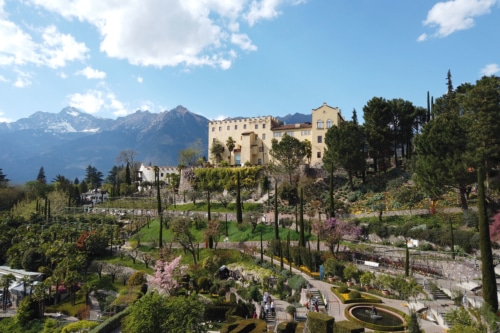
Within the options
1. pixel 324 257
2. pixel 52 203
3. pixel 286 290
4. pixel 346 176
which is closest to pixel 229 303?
pixel 286 290

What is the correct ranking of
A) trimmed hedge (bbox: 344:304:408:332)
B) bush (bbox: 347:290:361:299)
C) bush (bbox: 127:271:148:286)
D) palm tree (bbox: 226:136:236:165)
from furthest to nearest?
palm tree (bbox: 226:136:236:165) → bush (bbox: 127:271:148:286) → bush (bbox: 347:290:361:299) → trimmed hedge (bbox: 344:304:408:332)

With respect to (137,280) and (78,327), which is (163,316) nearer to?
(78,327)

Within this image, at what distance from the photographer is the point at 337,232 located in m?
35.8

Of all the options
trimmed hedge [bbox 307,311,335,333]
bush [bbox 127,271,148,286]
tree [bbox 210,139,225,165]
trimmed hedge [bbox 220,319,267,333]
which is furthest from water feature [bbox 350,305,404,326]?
tree [bbox 210,139,225,165]

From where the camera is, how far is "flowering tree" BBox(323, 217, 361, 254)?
3553 centimetres

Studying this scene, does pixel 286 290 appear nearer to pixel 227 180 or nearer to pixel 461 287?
pixel 461 287

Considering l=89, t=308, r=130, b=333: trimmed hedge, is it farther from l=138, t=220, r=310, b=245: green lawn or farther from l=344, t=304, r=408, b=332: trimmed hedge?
l=138, t=220, r=310, b=245: green lawn

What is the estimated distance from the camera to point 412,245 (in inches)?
1366

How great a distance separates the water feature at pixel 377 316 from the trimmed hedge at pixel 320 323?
→ 4.62 m

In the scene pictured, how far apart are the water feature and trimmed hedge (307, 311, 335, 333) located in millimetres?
4617

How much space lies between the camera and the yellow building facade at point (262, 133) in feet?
218

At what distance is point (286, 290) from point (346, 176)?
33356 mm

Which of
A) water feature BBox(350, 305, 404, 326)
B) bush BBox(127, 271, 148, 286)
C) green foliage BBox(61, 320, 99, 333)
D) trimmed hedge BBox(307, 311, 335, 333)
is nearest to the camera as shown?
trimmed hedge BBox(307, 311, 335, 333)

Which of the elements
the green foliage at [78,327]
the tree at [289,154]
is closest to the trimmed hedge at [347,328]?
the green foliage at [78,327]
